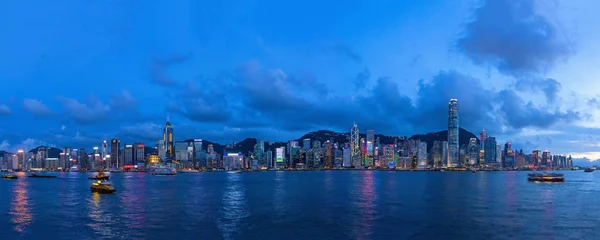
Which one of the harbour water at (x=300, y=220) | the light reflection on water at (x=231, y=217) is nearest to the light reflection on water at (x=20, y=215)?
the harbour water at (x=300, y=220)

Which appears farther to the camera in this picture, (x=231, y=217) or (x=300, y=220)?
(x=231, y=217)

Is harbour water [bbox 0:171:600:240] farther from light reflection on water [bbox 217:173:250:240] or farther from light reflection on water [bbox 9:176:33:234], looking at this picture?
light reflection on water [bbox 217:173:250:240]

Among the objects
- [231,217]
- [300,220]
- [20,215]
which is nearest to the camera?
[300,220]

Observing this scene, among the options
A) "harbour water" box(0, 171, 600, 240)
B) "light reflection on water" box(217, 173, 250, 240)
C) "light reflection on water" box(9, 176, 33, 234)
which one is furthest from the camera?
"light reflection on water" box(9, 176, 33, 234)

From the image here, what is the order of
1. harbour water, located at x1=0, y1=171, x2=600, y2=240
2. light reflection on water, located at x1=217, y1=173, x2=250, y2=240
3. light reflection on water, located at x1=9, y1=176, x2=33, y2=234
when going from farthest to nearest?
light reflection on water, located at x1=9, y1=176, x2=33, y2=234
light reflection on water, located at x1=217, y1=173, x2=250, y2=240
harbour water, located at x1=0, y1=171, x2=600, y2=240

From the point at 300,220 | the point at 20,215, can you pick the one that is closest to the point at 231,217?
the point at 300,220

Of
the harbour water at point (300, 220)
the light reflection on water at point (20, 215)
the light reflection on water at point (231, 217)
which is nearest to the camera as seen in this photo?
the harbour water at point (300, 220)

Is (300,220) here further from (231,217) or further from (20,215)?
(20,215)

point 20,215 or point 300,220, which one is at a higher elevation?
point 20,215

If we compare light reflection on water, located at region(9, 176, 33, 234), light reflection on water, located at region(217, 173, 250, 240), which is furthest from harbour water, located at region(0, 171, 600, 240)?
light reflection on water, located at region(217, 173, 250, 240)

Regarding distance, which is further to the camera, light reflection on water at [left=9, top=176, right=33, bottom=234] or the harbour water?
light reflection on water at [left=9, top=176, right=33, bottom=234]

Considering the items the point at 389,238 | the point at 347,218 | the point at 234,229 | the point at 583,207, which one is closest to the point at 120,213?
the point at 234,229

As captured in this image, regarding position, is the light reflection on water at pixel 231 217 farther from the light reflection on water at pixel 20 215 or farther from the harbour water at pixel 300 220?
the light reflection on water at pixel 20 215
